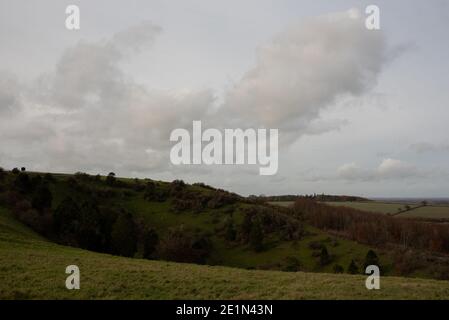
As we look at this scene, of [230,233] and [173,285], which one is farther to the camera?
[230,233]

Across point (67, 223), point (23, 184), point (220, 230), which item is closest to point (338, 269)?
point (220, 230)

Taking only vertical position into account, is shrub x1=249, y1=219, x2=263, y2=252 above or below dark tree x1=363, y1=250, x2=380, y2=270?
above

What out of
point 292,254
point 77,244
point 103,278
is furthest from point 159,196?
point 103,278

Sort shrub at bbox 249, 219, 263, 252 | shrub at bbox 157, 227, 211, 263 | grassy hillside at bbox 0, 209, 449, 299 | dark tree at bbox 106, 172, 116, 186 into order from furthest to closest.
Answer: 1. dark tree at bbox 106, 172, 116, 186
2. shrub at bbox 249, 219, 263, 252
3. shrub at bbox 157, 227, 211, 263
4. grassy hillside at bbox 0, 209, 449, 299

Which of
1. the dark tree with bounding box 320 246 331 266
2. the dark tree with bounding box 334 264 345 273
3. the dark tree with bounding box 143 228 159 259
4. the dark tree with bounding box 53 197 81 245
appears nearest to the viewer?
the dark tree with bounding box 53 197 81 245

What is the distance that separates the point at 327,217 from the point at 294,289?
120151mm

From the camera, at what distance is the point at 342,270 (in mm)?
74562

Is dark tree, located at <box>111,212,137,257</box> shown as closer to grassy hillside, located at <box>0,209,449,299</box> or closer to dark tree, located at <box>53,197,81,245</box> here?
dark tree, located at <box>53,197,81,245</box>

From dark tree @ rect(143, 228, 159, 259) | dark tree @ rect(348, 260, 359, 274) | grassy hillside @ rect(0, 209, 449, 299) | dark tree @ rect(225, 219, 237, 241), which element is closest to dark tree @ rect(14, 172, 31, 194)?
dark tree @ rect(143, 228, 159, 259)

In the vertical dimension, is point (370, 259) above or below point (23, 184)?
below

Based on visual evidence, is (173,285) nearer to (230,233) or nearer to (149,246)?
(149,246)

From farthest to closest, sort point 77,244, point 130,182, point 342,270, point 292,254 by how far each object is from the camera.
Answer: point 130,182 < point 292,254 < point 342,270 < point 77,244

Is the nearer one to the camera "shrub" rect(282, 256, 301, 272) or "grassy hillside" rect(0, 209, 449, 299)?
"grassy hillside" rect(0, 209, 449, 299)
